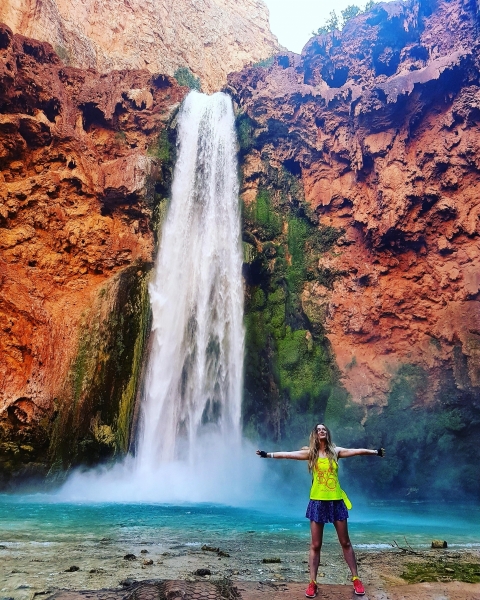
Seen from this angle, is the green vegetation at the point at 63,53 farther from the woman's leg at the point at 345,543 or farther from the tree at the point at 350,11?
the woman's leg at the point at 345,543

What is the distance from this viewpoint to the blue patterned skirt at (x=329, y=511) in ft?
11.2

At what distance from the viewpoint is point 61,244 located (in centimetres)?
1805

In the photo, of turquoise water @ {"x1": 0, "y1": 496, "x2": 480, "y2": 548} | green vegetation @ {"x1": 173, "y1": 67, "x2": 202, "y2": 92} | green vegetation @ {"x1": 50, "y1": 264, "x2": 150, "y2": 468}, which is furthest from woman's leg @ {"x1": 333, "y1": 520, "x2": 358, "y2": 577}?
green vegetation @ {"x1": 173, "y1": 67, "x2": 202, "y2": 92}

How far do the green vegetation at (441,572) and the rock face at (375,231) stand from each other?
1232 cm

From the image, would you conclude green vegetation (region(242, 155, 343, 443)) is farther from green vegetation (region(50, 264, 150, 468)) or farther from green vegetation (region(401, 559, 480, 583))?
green vegetation (region(401, 559, 480, 583))

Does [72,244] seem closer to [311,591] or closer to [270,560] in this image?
[270,560]

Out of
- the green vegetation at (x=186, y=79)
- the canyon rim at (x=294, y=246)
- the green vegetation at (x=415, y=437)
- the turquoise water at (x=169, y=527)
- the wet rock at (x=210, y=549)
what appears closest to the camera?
the wet rock at (x=210, y=549)

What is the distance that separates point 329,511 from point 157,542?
3087mm

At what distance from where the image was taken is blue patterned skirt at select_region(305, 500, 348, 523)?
3400mm

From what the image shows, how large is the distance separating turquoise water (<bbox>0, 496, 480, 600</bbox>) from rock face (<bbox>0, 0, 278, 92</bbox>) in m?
26.5

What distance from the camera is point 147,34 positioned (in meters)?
34.2

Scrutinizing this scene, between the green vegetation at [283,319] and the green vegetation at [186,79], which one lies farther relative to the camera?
the green vegetation at [186,79]

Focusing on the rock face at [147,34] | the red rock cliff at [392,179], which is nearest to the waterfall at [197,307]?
the red rock cliff at [392,179]

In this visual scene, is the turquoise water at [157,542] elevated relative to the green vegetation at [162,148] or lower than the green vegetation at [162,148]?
lower
